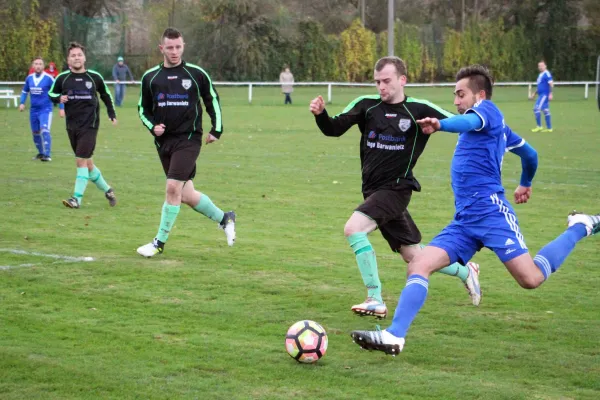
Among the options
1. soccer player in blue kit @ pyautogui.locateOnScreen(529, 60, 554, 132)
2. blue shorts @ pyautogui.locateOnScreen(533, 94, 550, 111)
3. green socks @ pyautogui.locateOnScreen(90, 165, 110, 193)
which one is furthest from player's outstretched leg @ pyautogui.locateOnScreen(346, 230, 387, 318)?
blue shorts @ pyautogui.locateOnScreen(533, 94, 550, 111)

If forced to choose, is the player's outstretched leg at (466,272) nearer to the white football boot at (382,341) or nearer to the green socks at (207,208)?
the white football boot at (382,341)

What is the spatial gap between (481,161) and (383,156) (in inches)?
46.6

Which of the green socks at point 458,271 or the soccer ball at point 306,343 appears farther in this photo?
the green socks at point 458,271

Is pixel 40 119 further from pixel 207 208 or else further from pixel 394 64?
pixel 394 64

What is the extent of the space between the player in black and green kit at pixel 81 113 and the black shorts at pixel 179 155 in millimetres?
3556

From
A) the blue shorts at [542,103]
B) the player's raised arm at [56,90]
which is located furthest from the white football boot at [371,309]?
the blue shorts at [542,103]

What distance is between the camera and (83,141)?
1259 centimetres

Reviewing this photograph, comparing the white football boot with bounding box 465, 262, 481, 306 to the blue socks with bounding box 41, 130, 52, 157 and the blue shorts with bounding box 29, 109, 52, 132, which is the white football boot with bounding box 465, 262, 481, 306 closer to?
the blue socks with bounding box 41, 130, 52, 157

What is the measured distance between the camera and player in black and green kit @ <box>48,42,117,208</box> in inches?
491

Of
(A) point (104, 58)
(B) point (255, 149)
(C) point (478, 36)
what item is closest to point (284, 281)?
(B) point (255, 149)

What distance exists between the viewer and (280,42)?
52469mm

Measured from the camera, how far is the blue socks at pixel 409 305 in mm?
5449

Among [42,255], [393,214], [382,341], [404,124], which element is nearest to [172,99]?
[42,255]

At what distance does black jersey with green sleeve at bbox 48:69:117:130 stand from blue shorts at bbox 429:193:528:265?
7.92 meters
